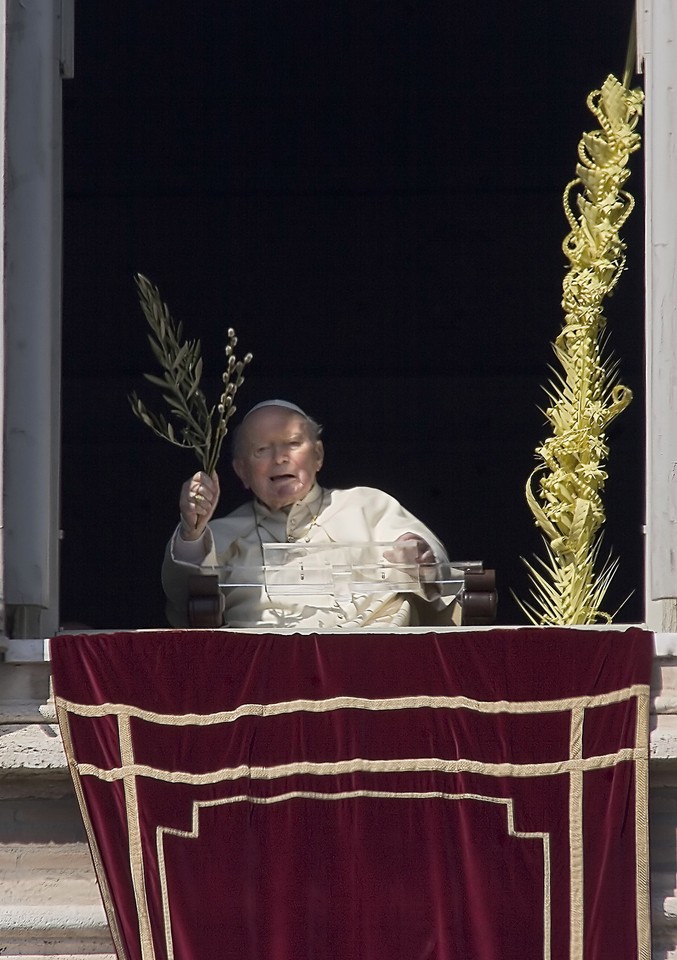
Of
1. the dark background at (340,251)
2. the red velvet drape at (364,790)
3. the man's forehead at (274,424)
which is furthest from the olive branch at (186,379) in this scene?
the dark background at (340,251)

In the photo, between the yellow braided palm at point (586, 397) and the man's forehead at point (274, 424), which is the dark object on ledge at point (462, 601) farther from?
the man's forehead at point (274, 424)

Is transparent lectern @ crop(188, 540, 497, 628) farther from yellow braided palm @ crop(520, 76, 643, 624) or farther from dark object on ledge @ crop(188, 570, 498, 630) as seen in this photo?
yellow braided palm @ crop(520, 76, 643, 624)

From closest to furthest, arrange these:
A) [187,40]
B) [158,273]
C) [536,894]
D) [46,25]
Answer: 1. [536,894]
2. [46,25]
3. [187,40]
4. [158,273]

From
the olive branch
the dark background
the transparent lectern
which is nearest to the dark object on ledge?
the transparent lectern

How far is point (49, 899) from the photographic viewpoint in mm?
3670

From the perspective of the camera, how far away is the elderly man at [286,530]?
13.4 feet

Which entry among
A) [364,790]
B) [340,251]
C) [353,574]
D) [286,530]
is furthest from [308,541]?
[340,251]

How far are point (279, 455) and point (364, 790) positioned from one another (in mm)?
1168

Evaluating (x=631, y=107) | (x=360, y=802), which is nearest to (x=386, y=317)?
(x=631, y=107)

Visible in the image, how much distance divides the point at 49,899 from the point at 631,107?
7.19ft

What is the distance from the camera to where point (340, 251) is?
7062 mm

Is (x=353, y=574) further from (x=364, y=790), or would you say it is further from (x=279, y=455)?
(x=364, y=790)

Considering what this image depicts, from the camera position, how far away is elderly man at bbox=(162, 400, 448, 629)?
4.10 metres

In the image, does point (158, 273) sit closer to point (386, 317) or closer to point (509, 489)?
point (386, 317)
